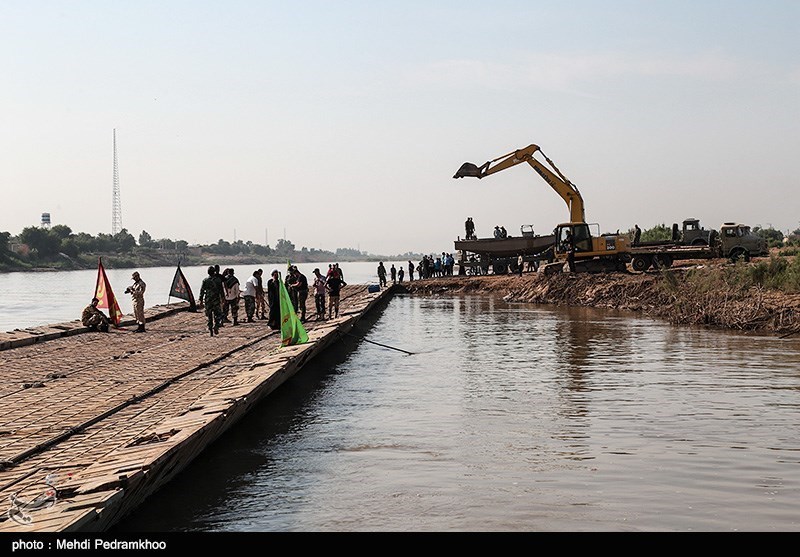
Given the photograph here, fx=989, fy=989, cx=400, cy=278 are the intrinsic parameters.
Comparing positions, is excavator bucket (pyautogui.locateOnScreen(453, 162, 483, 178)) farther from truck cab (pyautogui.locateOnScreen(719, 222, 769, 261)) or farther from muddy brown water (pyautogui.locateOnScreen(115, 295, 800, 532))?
muddy brown water (pyautogui.locateOnScreen(115, 295, 800, 532))

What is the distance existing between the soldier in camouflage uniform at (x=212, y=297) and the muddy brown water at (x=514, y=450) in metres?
3.62

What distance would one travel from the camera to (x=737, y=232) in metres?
42.2

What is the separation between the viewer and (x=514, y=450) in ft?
40.6

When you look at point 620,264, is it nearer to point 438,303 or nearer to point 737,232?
point 737,232

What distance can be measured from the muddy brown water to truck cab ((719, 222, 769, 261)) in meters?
19.3

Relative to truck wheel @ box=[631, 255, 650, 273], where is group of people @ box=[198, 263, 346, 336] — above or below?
below

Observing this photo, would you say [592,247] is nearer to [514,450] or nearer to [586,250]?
[586,250]

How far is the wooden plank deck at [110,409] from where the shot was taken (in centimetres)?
819

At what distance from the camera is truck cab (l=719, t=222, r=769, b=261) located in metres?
41.8

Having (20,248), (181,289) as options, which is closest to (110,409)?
(181,289)

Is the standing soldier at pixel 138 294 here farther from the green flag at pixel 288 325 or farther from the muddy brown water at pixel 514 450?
the green flag at pixel 288 325

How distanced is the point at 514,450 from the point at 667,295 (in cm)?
2387

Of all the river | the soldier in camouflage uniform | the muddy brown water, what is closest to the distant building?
the soldier in camouflage uniform
